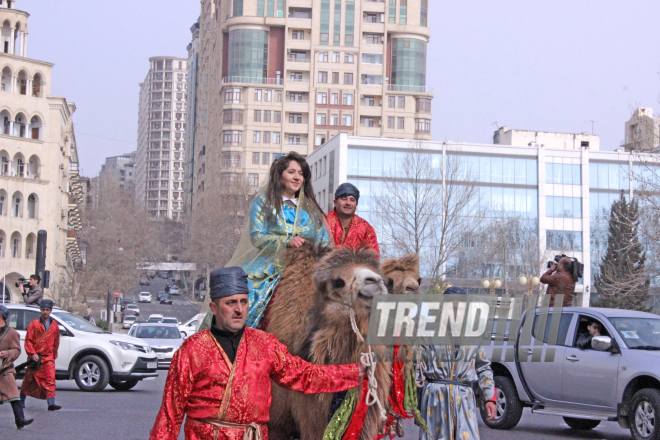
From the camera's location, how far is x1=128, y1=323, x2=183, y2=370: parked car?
2786cm

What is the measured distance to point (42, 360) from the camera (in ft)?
47.6

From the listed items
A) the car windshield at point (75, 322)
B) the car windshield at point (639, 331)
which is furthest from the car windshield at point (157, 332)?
the car windshield at point (639, 331)

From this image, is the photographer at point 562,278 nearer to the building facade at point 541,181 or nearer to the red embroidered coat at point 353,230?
the red embroidered coat at point 353,230

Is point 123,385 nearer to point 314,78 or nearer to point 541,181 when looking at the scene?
point 541,181

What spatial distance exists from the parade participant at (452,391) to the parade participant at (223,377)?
2.31 meters

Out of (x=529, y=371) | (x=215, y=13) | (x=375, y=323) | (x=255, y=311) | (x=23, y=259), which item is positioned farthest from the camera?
(x=215, y=13)

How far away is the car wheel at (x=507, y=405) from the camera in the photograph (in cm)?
1344

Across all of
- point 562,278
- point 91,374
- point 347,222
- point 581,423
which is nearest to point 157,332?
point 91,374

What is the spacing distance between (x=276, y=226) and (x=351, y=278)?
4.82 feet

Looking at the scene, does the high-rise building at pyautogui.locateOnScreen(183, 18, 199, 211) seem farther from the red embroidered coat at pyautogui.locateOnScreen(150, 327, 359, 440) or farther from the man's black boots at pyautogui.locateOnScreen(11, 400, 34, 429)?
the red embroidered coat at pyautogui.locateOnScreen(150, 327, 359, 440)

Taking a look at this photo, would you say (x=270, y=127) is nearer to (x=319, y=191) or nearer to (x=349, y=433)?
(x=319, y=191)

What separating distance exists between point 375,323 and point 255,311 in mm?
1579

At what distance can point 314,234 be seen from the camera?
6676mm

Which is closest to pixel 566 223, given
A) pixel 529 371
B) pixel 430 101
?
pixel 430 101
